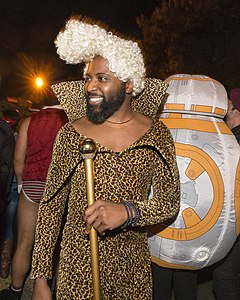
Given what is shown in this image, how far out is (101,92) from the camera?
7.86 ft

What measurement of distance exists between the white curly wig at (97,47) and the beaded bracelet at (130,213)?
681 mm

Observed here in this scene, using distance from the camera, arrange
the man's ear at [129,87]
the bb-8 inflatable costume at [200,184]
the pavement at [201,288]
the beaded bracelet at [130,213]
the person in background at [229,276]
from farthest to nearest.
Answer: the pavement at [201,288]
the person in background at [229,276]
the bb-8 inflatable costume at [200,184]
the man's ear at [129,87]
the beaded bracelet at [130,213]

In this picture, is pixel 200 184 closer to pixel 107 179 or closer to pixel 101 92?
pixel 107 179

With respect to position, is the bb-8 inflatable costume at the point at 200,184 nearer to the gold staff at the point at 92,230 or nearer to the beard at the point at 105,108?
the beard at the point at 105,108

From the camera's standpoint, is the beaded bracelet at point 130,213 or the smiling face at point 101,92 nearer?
the beaded bracelet at point 130,213

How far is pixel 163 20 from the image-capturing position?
64.8 ft

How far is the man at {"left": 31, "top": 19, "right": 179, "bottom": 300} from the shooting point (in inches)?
91.0

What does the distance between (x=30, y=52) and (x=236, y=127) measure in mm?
27648

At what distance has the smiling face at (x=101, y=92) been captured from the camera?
2396mm

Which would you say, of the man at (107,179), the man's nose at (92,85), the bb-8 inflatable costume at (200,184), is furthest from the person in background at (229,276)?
the man's nose at (92,85)

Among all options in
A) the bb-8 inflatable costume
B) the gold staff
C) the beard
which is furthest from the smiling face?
the bb-8 inflatable costume

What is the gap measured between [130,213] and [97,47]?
897 mm

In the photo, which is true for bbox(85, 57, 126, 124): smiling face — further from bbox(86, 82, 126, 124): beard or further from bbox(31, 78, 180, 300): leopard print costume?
bbox(31, 78, 180, 300): leopard print costume

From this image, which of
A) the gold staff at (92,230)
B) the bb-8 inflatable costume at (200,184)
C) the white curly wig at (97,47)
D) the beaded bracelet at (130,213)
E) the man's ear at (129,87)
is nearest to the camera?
the gold staff at (92,230)
